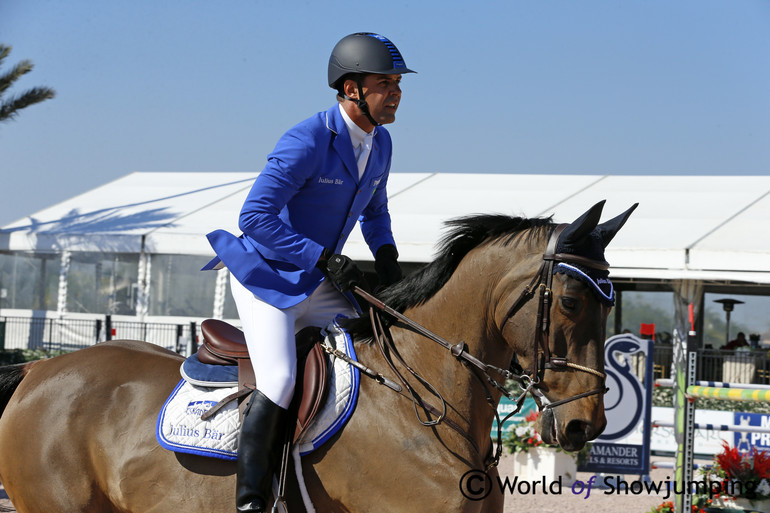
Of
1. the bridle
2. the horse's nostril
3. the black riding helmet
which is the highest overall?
the black riding helmet

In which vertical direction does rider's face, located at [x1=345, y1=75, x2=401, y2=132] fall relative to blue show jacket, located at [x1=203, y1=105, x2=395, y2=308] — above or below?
above

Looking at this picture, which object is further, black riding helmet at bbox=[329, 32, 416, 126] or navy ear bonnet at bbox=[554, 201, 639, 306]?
black riding helmet at bbox=[329, 32, 416, 126]

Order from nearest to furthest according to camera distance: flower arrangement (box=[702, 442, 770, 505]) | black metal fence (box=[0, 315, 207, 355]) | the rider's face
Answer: the rider's face < flower arrangement (box=[702, 442, 770, 505]) < black metal fence (box=[0, 315, 207, 355])

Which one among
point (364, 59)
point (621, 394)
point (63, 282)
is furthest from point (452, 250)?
point (63, 282)

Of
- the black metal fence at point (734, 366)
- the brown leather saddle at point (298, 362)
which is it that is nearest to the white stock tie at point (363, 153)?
the brown leather saddle at point (298, 362)

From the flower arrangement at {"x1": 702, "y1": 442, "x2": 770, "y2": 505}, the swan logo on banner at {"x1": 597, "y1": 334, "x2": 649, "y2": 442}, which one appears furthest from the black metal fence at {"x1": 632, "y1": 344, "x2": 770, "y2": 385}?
the flower arrangement at {"x1": 702, "y1": 442, "x2": 770, "y2": 505}

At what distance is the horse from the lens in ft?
8.57

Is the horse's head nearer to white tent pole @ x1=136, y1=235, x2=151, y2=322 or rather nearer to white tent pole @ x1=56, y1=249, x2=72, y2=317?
white tent pole @ x1=136, y1=235, x2=151, y2=322

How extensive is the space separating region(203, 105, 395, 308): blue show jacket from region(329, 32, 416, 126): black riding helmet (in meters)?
0.14

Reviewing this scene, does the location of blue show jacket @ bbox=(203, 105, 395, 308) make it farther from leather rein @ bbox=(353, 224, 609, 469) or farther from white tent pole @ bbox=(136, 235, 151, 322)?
white tent pole @ bbox=(136, 235, 151, 322)

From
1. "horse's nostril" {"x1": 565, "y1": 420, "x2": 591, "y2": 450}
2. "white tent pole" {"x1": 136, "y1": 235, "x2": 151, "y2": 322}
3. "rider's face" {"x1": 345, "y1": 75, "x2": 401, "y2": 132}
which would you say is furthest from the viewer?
"white tent pole" {"x1": 136, "y1": 235, "x2": 151, "y2": 322}

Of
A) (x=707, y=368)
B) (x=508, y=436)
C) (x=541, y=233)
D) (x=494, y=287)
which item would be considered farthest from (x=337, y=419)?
(x=707, y=368)

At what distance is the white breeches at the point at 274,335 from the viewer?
2865mm

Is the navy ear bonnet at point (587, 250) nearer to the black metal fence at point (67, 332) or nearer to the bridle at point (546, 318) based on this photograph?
the bridle at point (546, 318)
